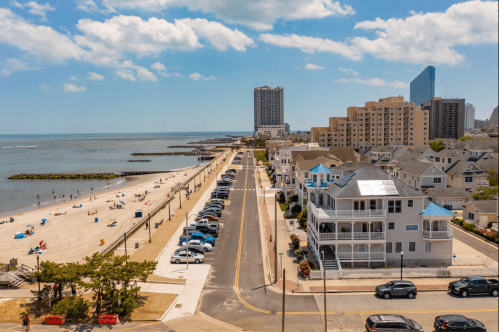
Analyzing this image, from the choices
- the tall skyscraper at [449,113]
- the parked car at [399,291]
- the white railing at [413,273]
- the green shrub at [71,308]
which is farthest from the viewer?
the tall skyscraper at [449,113]

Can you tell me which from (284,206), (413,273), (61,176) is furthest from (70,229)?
(61,176)

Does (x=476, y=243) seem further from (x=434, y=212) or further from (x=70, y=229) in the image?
(x=70, y=229)

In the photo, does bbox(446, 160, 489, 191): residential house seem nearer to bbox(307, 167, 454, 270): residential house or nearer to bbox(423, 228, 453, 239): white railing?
bbox(423, 228, 453, 239): white railing

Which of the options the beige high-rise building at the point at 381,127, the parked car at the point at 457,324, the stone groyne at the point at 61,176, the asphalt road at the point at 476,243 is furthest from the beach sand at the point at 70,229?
the beige high-rise building at the point at 381,127

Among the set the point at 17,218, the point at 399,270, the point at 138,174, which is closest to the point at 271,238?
the point at 399,270

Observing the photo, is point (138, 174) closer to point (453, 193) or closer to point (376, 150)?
point (376, 150)

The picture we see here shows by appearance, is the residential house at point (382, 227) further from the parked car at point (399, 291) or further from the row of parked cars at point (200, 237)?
the row of parked cars at point (200, 237)

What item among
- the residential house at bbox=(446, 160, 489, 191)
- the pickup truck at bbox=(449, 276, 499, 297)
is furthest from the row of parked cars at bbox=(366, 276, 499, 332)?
the residential house at bbox=(446, 160, 489, 191)
